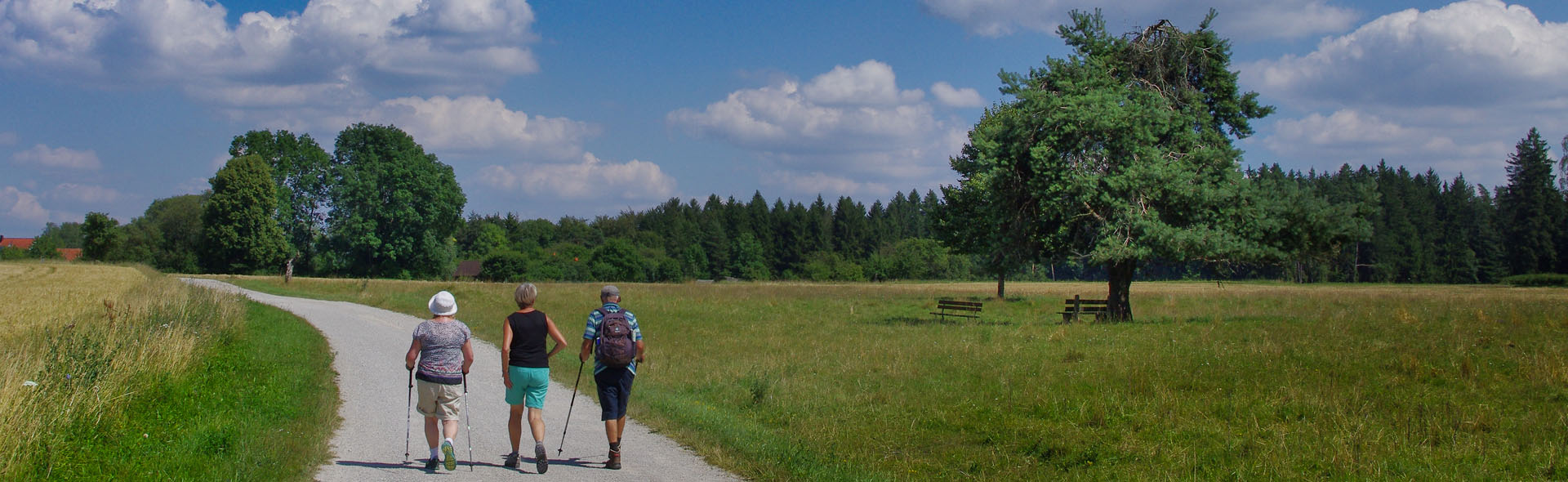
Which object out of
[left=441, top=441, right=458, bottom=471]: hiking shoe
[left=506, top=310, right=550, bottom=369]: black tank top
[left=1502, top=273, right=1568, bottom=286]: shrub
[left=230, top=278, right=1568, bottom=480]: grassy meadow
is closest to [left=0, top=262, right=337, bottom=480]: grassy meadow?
[left=441, top=441, right=458, bottom=471]: hiking shoe

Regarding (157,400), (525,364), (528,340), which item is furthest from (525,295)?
(157,400)

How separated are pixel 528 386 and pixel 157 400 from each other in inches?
227

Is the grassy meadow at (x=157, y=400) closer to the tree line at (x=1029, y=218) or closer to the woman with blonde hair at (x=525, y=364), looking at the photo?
the woman with blonde hair at (x=525, y=364)

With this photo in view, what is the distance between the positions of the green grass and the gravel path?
0.29m

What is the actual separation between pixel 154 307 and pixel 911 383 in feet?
51.1

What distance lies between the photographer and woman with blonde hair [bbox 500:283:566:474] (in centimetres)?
798

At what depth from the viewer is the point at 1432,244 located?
87625 millimetres

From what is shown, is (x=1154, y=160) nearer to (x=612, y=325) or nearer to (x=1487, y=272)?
(x=612, y=325)

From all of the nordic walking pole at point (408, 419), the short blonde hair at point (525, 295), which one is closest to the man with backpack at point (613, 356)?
the short blonde hair at point (525, 295)

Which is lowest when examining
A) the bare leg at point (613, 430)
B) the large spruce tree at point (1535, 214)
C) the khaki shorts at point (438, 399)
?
the bare leg at point (613, 430)

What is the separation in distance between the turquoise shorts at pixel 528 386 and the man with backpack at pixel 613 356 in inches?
16.2

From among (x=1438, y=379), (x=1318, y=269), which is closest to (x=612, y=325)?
(x=1438, y=379)

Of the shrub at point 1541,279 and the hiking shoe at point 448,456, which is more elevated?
the shrub at point 1541,279

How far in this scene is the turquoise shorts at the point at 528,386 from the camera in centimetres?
806
